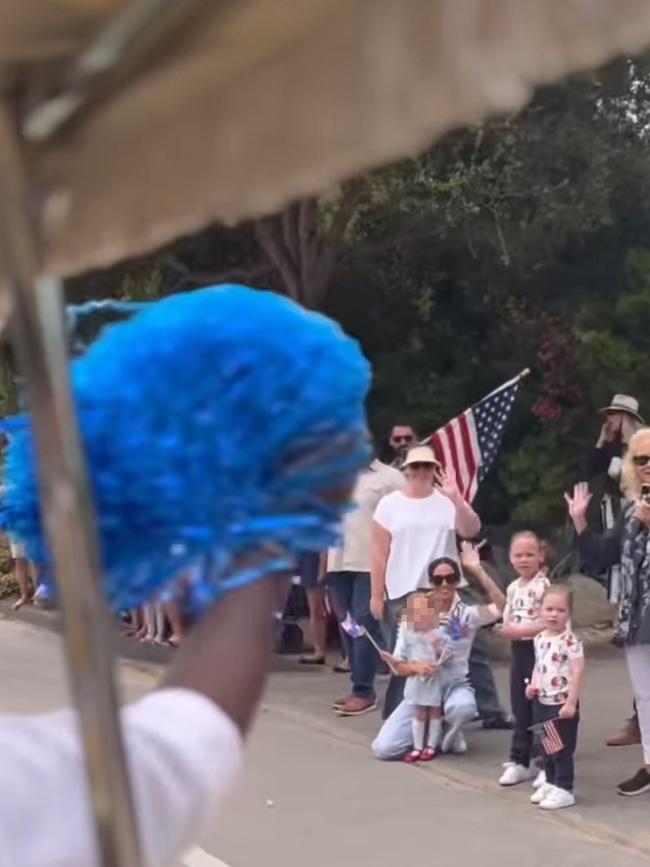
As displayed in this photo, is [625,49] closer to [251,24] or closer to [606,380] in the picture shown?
[251,24]

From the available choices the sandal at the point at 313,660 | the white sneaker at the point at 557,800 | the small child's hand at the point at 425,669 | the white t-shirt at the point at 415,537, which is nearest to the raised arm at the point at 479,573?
the white t-shirt at the point at 415,537

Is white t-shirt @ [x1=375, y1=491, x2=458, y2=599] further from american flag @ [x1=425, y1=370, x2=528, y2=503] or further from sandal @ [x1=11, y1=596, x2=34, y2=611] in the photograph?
sandal @ [x1=11, y1=596, x2=34, y2=611]

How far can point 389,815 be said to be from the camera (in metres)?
6.41

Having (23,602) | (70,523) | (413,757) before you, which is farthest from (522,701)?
(23,602)

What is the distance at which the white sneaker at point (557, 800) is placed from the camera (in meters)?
6.34

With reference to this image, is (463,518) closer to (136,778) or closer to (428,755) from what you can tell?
(428,755)

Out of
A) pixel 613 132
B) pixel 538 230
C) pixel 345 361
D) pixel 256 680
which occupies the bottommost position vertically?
pixel 256 680

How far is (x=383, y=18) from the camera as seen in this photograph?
113 cm

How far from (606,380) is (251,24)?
37.2 feet

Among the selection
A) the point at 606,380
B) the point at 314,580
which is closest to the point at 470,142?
the point at 606,380

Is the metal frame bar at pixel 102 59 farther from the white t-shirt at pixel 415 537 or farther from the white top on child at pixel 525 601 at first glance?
the white t-shirt at pixel 415 537

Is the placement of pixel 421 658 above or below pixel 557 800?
above

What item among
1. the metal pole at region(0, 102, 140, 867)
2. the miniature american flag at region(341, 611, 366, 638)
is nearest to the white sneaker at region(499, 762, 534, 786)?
the miniature american flag at region(341, 611, 366, 638)

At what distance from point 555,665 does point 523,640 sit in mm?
349
